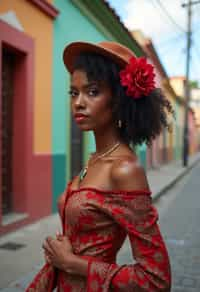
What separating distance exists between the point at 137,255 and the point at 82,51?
2.22ft

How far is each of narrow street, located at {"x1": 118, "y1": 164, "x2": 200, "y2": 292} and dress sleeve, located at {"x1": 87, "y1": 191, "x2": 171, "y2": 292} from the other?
2635mm

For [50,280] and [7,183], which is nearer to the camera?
[50,280]

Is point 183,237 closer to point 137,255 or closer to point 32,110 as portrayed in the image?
point 32,110

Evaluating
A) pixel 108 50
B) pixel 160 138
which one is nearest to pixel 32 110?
pixel 108 50

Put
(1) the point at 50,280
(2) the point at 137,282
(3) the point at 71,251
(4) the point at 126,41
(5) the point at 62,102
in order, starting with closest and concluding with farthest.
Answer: (2) the point at 137,282, (3) the point at 71,251, (1) the point at 50,280, (5) the point at 62,102, (4) the point at 126,41

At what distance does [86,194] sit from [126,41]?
1094 centimetres

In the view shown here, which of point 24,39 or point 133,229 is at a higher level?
point 24,39

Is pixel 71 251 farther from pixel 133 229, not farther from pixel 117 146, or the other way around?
pixel 117 146

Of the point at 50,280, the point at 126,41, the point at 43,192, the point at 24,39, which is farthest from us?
the point at 126,41

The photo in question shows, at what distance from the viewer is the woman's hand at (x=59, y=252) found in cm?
116

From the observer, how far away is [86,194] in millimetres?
1152

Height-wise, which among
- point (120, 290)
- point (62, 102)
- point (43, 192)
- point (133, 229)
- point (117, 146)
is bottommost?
point (43, 192)

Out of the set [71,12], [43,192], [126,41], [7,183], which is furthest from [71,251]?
[126,41]

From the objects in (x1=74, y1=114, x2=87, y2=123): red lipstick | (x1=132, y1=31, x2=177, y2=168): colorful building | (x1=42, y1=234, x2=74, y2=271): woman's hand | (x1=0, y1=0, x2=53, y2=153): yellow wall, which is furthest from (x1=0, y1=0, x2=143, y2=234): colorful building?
(x1=132, y1=31, x2=177, y2=168): colorful building
